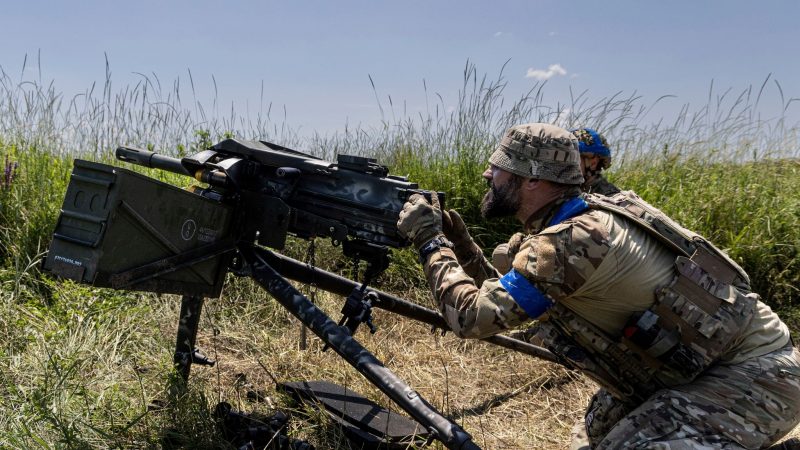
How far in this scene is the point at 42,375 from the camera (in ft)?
10.1

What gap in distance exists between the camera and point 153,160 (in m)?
3.05

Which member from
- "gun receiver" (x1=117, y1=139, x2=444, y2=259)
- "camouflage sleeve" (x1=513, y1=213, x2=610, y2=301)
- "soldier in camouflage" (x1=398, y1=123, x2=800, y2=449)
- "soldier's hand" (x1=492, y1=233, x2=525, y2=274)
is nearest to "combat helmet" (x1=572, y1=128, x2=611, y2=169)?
"soldier's hand" (x1=492, y1=233, x2=525, y2=274)

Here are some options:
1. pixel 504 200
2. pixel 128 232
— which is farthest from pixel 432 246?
pixel 128 232

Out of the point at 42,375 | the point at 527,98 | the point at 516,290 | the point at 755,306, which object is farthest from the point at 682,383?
the point at 527,98

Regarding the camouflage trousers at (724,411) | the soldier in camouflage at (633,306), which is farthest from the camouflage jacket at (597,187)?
the camouflage trousers at (724,411)

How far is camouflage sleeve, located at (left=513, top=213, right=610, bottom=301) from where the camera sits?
7.97ft

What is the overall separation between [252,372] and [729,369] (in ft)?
8.94

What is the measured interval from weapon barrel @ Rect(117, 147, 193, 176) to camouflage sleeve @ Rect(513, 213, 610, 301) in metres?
1.59

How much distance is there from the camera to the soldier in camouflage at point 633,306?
2.46 metres

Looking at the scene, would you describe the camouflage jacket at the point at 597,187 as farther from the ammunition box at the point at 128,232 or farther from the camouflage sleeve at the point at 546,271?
the ammunition box at the point at 128,232

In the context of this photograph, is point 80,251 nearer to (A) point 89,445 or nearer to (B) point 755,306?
(A) point 89,445

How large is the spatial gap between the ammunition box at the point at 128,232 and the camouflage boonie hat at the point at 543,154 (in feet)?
4.40

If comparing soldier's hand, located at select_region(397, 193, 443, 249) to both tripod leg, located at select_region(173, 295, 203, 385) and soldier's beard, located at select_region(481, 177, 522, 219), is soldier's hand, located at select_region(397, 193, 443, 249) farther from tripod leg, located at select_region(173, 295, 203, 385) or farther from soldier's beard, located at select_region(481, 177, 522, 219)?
tripod leg, located at select_region(173, 295, 203, 385)

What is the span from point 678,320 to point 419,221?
1.12 m
